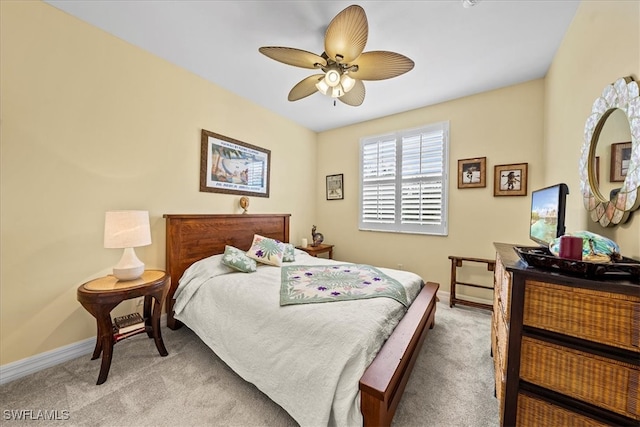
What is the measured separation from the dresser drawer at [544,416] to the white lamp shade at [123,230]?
8.64 ft

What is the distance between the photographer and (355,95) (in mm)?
2297

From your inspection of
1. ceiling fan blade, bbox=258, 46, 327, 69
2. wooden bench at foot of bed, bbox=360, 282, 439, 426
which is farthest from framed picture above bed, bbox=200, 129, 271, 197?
wooden bench at foot of bed, bbox=360, 282, 439, 426

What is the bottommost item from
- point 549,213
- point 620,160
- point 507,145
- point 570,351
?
point 570,351

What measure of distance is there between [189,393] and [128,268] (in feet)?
3.53

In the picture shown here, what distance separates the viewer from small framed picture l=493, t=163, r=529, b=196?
108 inches

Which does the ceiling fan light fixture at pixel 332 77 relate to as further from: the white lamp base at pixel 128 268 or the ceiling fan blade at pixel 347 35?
the white lamp base at pixel 128 268

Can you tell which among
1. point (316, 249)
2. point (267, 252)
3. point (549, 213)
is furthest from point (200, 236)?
point (549, 213)

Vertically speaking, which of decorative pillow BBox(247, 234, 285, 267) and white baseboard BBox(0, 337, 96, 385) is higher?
decorative pillow BBox(247, 234, 285, 267)

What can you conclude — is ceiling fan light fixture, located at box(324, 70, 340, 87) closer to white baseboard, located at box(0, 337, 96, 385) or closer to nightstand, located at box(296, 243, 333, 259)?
nightstand, located at box(296, 243, 333, 259)

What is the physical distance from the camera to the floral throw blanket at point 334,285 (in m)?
1.78

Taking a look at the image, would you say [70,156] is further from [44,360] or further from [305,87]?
[305,87]

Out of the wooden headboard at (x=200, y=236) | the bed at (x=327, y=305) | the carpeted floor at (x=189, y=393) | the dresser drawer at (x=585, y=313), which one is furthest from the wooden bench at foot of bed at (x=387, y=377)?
the wooden headboard at (x=200, y=236)

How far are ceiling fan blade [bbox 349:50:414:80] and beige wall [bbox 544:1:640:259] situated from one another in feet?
3.53

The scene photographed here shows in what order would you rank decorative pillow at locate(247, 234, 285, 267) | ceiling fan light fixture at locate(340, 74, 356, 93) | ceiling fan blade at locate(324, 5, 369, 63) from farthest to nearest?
decorative pillow at locate(247, 234, 285, 267) < ceiling fan light fixture at locate(340, 74, 356, 93) < ceiling fan blade at locate(324, 5, 369, 63)
